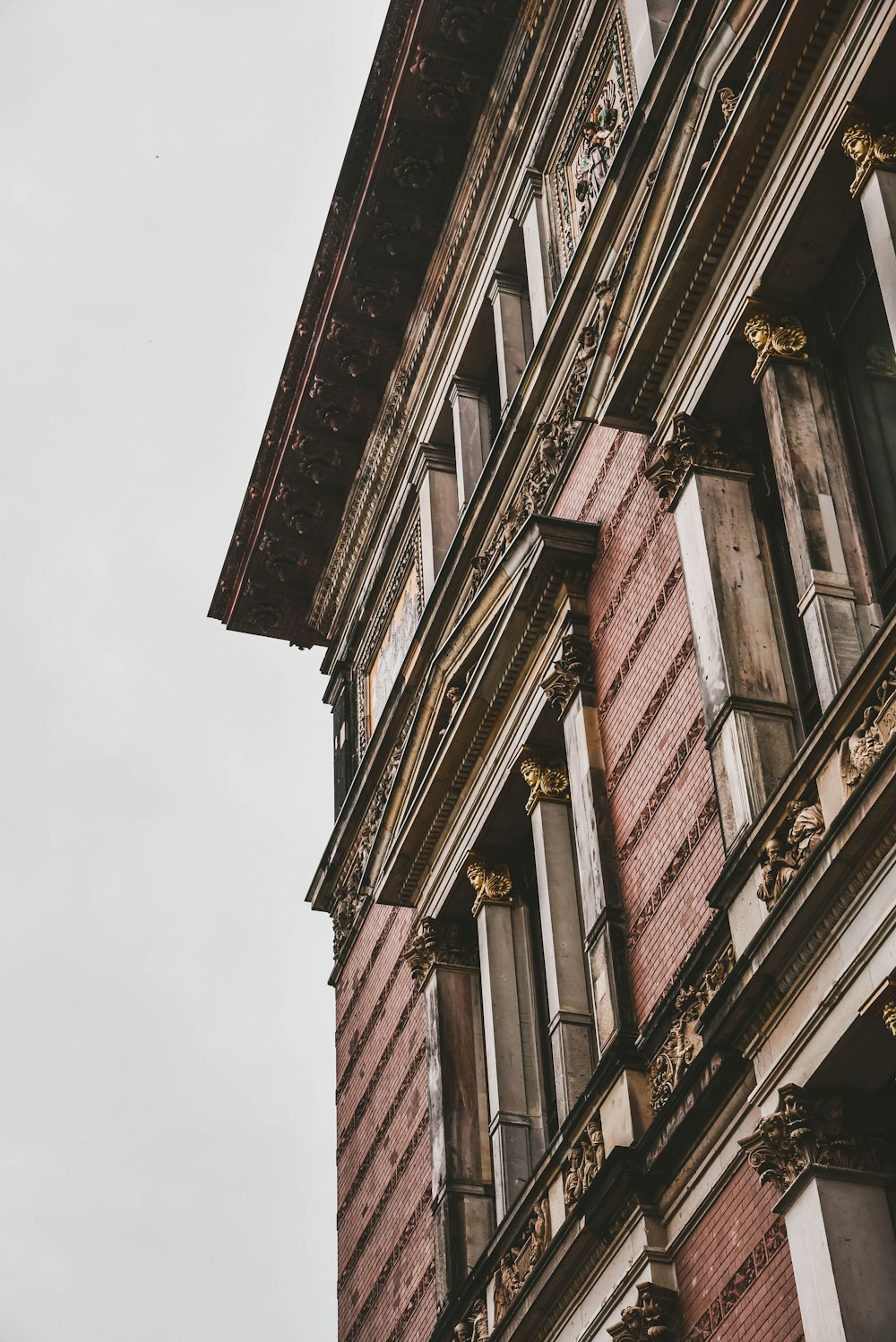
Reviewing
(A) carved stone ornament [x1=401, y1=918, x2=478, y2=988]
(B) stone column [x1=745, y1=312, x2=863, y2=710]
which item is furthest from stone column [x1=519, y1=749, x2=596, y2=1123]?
(B) stone column [x1=745, y1=312, x2=863, y2=710]

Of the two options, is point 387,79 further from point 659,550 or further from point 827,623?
point 827,623

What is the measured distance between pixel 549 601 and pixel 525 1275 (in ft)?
14.7

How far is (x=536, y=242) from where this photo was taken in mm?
16609

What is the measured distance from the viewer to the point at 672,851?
1112 cm

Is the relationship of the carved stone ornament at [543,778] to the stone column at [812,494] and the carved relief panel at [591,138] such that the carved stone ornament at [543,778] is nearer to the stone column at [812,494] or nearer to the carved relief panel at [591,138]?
the stone column at [812,494]

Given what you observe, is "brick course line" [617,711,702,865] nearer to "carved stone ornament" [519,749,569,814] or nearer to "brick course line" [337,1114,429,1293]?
"carved stone ornament" [519,749,569,814]

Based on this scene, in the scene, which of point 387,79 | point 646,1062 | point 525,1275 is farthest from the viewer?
point 387,79

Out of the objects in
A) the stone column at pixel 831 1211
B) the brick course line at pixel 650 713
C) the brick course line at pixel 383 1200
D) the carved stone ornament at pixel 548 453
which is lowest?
the stone column at pixel 831 1211

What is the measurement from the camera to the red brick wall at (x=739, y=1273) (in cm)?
866

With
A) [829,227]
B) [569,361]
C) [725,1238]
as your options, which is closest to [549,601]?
[569,361]

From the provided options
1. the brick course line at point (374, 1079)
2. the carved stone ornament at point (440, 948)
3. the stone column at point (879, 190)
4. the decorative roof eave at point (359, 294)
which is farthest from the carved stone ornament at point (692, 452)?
the decorative roof eave at point (359, 294)

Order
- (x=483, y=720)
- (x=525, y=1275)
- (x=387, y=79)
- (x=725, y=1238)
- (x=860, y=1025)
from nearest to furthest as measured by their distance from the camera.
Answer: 1. (x=860, y=1025)
2. (x=725, y=1238)
3. (x=525, y=1275)
4. (x=483, y=720)
5. (x=387, y=79)

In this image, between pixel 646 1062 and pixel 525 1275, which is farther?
pixel 525 1275

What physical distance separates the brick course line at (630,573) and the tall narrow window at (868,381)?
1.95 m
